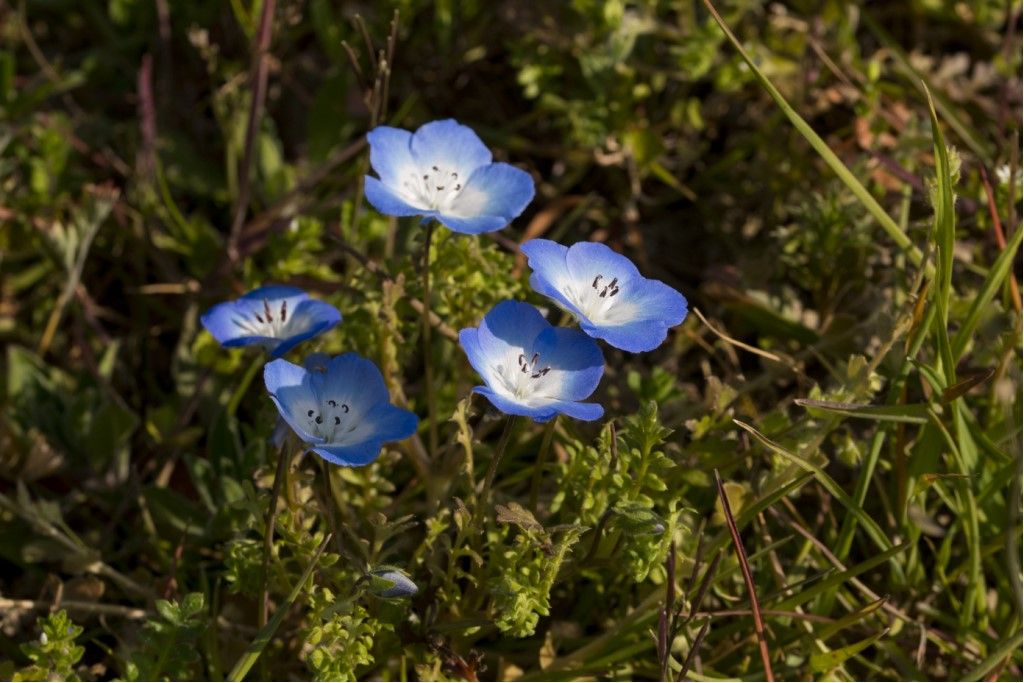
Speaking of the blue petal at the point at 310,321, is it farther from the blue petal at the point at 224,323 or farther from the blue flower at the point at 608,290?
the blue flower at the point at 608,290

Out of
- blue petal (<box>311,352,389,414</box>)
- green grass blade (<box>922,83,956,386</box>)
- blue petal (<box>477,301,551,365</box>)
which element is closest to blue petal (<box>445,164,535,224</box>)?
blue petal (<box>477,301,551,365</box>)

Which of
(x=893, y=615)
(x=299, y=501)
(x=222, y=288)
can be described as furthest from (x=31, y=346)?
(x=893, y=615)

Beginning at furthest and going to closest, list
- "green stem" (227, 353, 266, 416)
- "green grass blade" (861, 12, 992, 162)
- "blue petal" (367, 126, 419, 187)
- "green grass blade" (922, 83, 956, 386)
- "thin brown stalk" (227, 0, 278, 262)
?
"green grass blade" (861, 12, 992, 162), "thin brown stalk" (227, 0, 278, 262), "green stem" (227, 353, 266, 416), "blue petal" (367, 126, 419, 187), "green grass blade" (922, 83, 956, 386)

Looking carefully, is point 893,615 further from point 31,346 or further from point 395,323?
point 31,346

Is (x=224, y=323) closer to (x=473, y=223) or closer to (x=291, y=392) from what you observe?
(x=291, y=392)

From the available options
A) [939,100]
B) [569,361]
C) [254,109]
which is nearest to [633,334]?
[569,361]

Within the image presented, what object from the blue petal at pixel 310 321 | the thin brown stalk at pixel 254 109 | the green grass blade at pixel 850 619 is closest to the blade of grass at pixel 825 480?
the green grass blade at pixel 850 619

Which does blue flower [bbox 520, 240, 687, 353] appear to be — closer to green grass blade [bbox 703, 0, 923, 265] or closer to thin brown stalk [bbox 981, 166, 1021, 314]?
green grass blade [bbox 703, 0, 923, 265]
